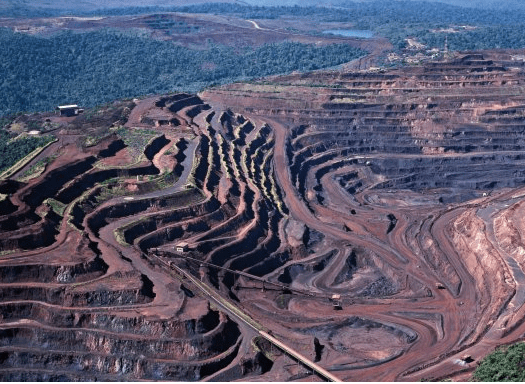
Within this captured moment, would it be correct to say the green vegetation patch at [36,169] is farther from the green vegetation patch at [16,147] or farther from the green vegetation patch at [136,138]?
the green vegetation patch at [136,138]

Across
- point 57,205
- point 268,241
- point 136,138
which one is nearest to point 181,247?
point 57,205

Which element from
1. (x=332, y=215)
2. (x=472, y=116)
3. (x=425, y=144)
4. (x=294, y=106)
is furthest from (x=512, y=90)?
(x=332, y=215)

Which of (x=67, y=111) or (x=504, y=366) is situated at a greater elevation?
(x=504, y=366)

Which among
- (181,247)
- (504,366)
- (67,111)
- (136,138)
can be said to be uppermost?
(136,138)

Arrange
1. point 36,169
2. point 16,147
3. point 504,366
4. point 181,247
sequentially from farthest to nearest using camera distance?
point 16,147
point 36,169
point 181,247
point 504,366

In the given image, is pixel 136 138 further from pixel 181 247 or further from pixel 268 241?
pixel 181 247

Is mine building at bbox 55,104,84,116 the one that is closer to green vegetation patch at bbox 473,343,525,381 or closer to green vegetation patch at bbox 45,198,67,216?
green vegetation patch at bbox 45,198,67,216
